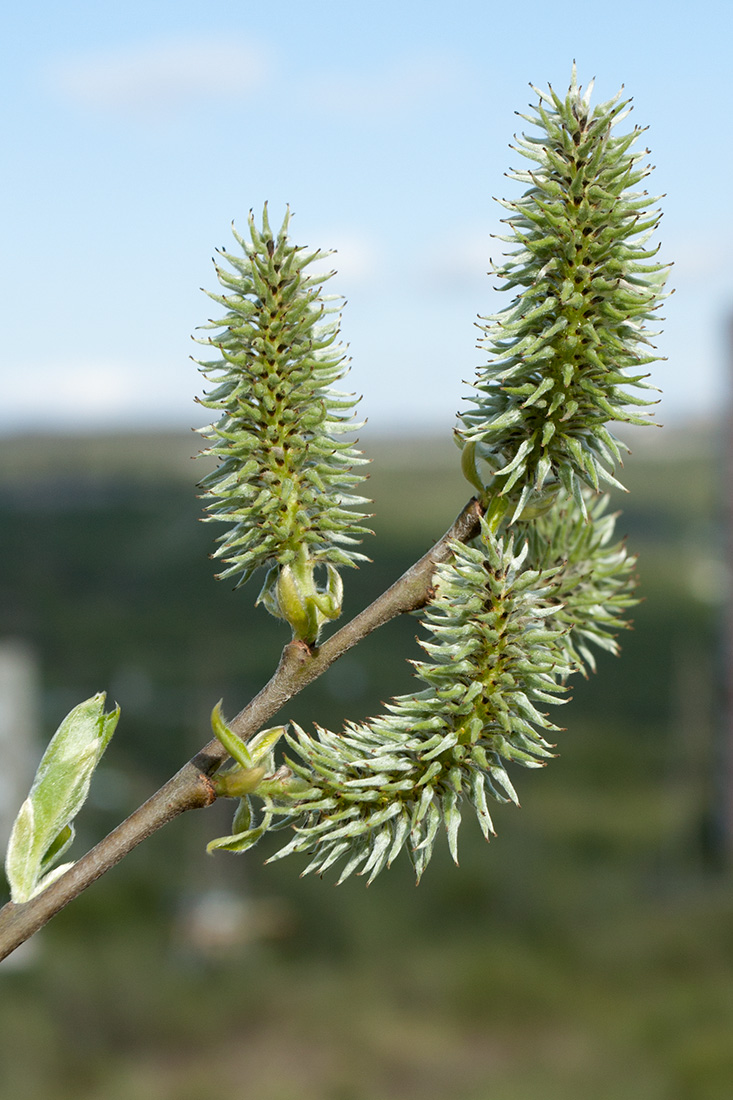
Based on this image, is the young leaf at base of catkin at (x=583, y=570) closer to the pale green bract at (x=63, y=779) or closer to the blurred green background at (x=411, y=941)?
the pale green bract at (x=63, y=779)

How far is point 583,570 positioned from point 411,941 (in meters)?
14.6

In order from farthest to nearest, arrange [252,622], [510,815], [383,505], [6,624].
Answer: [383,505]
[252,622]
[6,624]
[510,815]

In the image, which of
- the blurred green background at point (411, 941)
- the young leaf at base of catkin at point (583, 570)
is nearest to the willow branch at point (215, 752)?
the young leaf at base of catkin at point (583, 570)

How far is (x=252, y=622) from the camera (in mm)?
34281

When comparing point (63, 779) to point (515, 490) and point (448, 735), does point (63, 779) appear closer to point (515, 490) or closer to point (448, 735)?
point (448, 735)

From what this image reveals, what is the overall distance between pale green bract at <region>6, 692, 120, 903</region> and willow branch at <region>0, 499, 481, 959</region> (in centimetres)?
7

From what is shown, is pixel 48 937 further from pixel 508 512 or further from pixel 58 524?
pixel 58 524

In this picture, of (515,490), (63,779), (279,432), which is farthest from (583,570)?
(63,779)

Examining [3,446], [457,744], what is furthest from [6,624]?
[457,744]

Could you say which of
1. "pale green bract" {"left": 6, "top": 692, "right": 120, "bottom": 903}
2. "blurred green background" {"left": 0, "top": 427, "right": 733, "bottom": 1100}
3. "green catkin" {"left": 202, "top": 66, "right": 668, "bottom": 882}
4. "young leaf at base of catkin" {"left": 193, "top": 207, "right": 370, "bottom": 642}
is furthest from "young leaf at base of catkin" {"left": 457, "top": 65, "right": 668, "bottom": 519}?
"blurred green background" {"left": 0, "top": 427, "right": 733, "bottom": 1100}

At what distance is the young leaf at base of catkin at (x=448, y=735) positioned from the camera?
A: 1.01m

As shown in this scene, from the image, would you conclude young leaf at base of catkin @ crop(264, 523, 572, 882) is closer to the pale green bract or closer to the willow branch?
the willow branch

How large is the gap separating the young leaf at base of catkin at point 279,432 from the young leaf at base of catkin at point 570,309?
0.51 ft

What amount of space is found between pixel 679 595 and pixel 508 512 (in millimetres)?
35129
